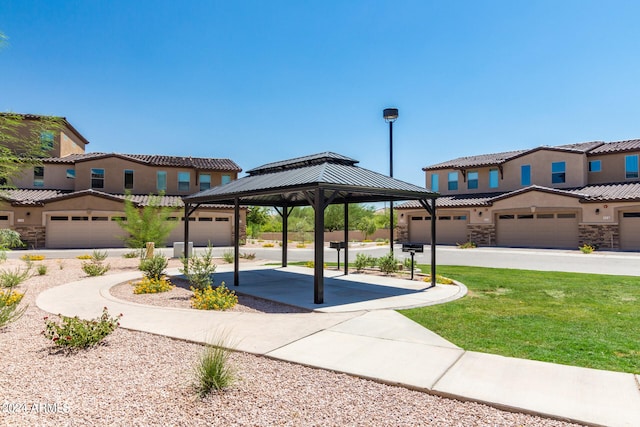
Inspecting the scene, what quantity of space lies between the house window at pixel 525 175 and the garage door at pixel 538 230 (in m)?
4.29

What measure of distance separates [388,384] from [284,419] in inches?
56.9

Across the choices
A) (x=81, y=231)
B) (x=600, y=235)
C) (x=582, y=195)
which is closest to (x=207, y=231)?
(x=81, y=231)

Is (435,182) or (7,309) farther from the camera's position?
(435,182)

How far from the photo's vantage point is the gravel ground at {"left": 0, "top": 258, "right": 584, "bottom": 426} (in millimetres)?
3895

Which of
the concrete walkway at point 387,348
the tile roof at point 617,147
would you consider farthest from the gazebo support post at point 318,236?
the tile roof at point 617,147

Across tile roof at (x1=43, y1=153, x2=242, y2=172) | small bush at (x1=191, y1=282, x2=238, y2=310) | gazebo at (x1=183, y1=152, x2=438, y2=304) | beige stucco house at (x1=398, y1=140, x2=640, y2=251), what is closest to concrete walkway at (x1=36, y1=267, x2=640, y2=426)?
small bush at (x1=191, y1=282, x2=238, y2=310)

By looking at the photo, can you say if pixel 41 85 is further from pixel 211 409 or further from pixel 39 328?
pixel 211 409

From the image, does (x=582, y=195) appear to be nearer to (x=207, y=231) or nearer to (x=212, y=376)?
(x=207, y=231)

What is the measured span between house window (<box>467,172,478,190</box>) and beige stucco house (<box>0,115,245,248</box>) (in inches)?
872

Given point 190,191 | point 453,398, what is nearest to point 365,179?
point 453,398

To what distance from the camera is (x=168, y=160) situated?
3866 centimetres

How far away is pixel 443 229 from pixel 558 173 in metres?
10.5

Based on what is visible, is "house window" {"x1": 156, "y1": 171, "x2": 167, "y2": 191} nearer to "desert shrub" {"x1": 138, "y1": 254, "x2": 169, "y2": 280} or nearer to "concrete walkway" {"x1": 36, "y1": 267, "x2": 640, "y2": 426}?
"desert shrub" {"x1": 138, "y1": 254, "x2": 169, "y2": 280}

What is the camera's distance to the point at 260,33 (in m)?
17.4
